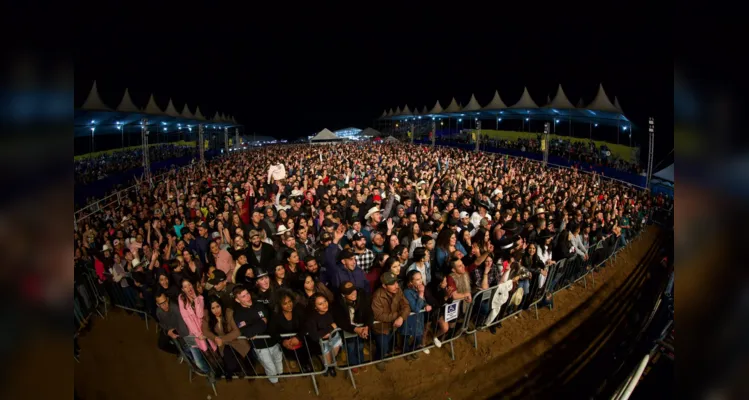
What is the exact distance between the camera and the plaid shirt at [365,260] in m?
5.80

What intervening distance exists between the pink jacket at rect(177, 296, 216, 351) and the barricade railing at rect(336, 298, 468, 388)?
5.75 ft

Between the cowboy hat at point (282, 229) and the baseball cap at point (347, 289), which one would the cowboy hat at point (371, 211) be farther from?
the baseball cap at point (347, 289)

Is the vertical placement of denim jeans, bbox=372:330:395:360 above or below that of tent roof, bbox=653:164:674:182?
below

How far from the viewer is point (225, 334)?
4430mm

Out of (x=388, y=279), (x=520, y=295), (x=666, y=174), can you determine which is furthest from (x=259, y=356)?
(x=666, y=174)

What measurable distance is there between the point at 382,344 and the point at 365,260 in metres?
1.44

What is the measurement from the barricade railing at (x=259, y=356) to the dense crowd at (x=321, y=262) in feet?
0.07

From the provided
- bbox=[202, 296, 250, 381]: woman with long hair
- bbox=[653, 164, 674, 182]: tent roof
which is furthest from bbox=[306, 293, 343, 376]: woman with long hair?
bbox=[653, 164, 674, 182]: tent roof

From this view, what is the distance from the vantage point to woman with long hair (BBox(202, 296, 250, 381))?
4375mm

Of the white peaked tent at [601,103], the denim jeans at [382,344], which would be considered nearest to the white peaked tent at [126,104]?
the denim jeans at [382,344]

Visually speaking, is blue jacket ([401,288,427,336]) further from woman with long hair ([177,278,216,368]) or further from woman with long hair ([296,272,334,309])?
woman with long hair ([177,278,216,368])
